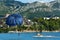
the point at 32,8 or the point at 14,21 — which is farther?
the point at 32,8

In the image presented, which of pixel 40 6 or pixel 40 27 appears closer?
pixel 40 27

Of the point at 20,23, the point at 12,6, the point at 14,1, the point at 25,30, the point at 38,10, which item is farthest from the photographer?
the point at 14,1

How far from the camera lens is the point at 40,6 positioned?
150 metres

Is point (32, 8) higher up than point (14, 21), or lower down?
higher up

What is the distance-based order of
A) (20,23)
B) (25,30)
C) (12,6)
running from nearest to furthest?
(25,30)
(20,23)
(12,6)

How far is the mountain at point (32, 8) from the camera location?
139m

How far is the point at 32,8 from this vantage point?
488ft

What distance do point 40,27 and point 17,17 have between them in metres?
15.5

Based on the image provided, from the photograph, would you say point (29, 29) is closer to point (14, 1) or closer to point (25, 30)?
point (25, 30)

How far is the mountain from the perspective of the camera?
455ft

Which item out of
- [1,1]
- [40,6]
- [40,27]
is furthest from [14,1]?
[40,27]

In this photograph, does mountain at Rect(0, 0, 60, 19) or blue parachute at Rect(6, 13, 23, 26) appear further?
mountain at Rect(0, 0, 60, 19)

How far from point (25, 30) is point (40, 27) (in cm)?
407

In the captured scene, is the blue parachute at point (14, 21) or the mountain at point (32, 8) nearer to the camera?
the blue parachute at point (14, 21)
